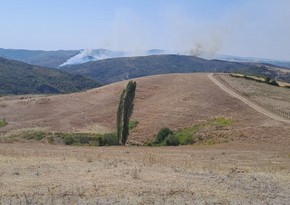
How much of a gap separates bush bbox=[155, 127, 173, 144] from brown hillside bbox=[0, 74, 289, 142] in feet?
9.91

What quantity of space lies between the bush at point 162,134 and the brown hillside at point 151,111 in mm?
3019

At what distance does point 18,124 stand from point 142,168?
4772 centimetres

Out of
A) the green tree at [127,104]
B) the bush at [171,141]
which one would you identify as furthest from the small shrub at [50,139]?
the bush at [171,141]

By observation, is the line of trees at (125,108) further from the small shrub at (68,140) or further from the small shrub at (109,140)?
the small shrub at (68,140)

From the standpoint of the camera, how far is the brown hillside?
2235 inches

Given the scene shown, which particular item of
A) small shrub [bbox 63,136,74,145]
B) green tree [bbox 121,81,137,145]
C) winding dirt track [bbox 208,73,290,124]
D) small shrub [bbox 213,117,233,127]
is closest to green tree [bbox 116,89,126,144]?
green tree [bbox 121,81,137,145]

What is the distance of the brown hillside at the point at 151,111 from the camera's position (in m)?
56.8

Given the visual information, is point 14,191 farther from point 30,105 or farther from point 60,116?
point 30,105

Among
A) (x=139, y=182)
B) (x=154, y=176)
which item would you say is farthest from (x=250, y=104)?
(x=139, y=182)

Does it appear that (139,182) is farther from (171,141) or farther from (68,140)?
(68,140)

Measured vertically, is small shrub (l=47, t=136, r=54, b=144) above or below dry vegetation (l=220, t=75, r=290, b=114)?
below

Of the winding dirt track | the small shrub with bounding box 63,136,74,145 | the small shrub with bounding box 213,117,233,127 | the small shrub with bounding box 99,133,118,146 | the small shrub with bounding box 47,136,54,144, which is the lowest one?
the small shrub with bounding box 47,136,54,144

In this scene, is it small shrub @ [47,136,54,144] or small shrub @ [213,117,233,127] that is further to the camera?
small shrub @ [213,117,233,127]

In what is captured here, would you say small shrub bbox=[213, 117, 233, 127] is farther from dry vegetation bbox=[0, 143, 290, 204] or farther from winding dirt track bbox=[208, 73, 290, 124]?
dry vegetation bbox=[0, 143, 290, 204]
